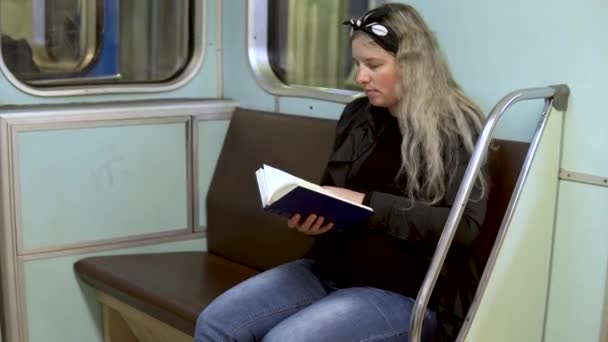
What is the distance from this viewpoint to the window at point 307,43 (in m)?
3.63

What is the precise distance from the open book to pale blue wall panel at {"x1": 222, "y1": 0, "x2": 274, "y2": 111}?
55.5 inches

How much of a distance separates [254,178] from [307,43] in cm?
74

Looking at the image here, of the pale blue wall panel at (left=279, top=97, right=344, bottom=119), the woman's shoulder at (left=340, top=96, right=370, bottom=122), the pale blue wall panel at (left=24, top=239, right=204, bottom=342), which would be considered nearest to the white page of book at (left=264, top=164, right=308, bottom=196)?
the woman's shoulder at (left=340, top=96, right=370, bottom=122)

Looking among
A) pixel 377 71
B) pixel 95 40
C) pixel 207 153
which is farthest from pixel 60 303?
pixel 377 71

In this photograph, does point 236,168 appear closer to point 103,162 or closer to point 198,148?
point 198,148

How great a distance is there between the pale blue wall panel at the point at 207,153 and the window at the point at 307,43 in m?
0.35

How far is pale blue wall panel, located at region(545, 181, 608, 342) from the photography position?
238cm

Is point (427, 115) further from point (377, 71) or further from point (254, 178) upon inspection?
point (254, 178)

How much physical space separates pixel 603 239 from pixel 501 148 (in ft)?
1.27

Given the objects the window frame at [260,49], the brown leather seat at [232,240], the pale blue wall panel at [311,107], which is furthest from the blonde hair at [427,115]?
the window frame at [260,49]

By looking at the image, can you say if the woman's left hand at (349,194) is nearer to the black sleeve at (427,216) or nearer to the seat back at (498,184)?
the black sleeve at (427,216)

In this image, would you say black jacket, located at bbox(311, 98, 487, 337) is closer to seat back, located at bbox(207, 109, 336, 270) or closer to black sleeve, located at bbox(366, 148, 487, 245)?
black sleeve, located at bbox(366, 148, 487, 245)

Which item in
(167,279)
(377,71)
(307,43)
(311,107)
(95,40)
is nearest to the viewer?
(377,71)

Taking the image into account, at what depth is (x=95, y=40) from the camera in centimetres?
363
